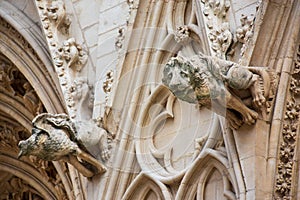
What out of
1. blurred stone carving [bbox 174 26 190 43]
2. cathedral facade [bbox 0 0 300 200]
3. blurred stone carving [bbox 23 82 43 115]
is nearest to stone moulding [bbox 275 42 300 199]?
cathedral facade [bbox 0 0 300 200]

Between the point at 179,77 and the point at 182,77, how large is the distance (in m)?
0.02

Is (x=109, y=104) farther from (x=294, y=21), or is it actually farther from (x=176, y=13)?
(x=294, y=21)

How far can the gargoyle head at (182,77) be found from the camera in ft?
30.0

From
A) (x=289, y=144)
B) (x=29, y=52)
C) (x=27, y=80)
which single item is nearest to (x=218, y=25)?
(x=289, y=144)

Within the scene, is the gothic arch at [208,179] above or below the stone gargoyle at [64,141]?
below

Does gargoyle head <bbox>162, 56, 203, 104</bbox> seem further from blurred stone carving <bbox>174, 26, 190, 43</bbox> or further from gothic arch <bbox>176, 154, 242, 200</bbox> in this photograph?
blurred stone carving <bbox>174, 26, 190, 43</bbox>

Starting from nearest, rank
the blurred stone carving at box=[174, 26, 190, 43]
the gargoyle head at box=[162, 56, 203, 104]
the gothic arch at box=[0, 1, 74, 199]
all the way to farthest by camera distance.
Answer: the gargoyle head at box=[162, 56, 203, 104], the blurred stone carving at box=[174, 26, 190, 43], the gothic arch at box=[0, 1, 74, 199]

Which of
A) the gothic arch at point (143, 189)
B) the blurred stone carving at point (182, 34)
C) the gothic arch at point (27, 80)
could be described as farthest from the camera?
the gothic arch at point (27, 80)

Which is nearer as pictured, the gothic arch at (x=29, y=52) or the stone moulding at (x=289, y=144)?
the stone moulding at (x=289, y=144)

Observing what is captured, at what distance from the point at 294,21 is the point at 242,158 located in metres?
1.05

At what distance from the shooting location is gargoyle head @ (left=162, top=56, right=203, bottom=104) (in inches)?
360

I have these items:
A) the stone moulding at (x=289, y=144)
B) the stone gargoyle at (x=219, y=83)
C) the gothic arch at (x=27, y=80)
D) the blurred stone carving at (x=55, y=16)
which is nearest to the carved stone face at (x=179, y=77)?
the stone gargoyle at (x=219, y=83)

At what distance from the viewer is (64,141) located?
33.5ft

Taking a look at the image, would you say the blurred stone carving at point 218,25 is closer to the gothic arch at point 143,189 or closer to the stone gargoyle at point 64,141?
the gothic arch at point 143,189
